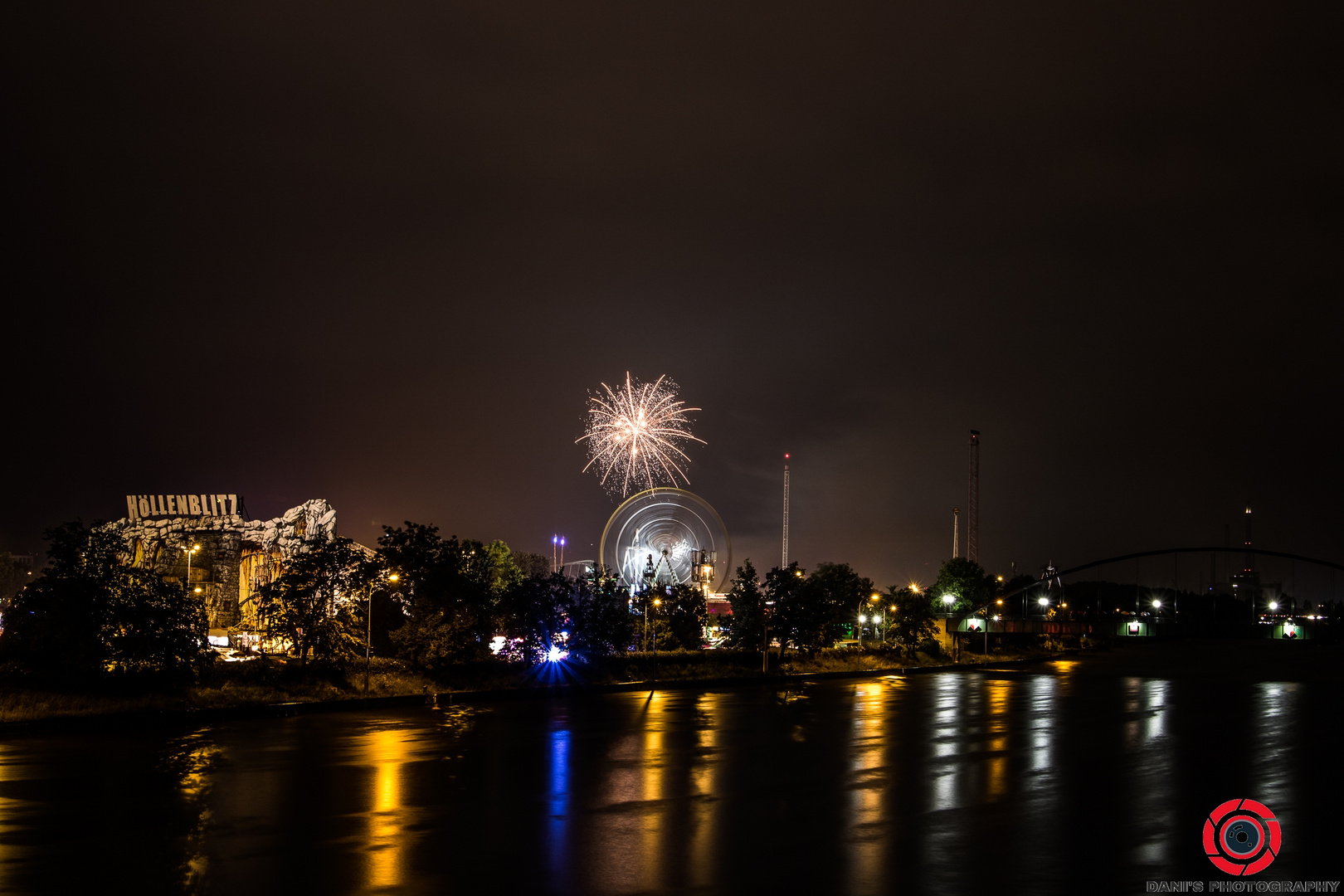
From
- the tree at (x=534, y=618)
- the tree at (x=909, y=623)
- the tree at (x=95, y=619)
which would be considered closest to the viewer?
the tree at (x=95, y=619)

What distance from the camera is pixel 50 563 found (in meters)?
28.5

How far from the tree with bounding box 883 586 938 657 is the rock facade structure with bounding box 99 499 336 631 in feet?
107

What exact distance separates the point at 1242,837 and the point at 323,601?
27.1 metres

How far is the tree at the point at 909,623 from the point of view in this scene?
183 ft

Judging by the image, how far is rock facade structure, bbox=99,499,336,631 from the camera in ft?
198

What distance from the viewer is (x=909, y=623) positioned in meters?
55.7

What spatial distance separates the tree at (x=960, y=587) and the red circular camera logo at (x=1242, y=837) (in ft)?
286

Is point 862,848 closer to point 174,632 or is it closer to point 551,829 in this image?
point 551,829

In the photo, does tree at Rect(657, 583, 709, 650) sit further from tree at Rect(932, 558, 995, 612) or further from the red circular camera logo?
tree at Rect(932, 558, 995, 612)

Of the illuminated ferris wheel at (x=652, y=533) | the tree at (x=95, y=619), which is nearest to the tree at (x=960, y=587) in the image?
the illuminated ferris wheel at (x=652, y=533)

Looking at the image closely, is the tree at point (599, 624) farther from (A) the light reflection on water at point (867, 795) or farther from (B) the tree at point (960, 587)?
(B) the tree at point (960, 587)

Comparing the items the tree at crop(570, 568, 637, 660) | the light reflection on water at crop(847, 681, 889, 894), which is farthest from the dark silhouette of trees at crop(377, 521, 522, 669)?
the light reflection on water at crop(847, 681, 889, 894)

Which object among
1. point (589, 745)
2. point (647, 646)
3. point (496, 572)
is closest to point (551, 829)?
point (589, 745)

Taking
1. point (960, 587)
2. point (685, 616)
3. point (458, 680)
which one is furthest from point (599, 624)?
point (960, 587)
